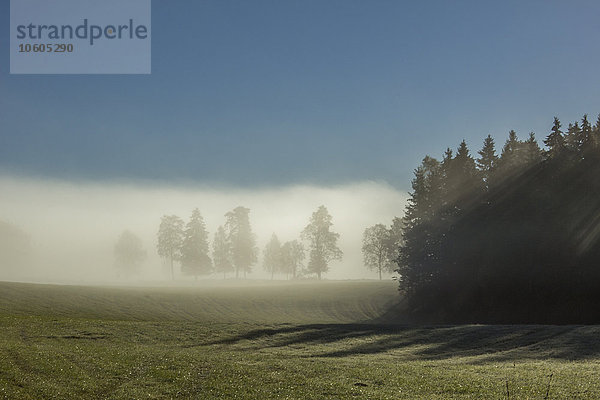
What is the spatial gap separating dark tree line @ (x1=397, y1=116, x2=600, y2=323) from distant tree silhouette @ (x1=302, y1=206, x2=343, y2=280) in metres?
51.0

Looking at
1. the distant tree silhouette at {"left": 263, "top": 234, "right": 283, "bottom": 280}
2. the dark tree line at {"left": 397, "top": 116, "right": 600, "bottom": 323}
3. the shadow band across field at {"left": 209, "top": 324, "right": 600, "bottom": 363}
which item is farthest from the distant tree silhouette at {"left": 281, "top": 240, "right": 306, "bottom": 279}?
the shadow band across field at {"left": 209, "top": 324, "right": 600, "bottom": 363}

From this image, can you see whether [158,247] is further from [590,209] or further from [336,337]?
[590,209]

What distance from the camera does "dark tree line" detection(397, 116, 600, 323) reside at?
60.8m

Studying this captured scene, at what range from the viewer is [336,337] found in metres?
41.8

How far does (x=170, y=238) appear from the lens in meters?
131

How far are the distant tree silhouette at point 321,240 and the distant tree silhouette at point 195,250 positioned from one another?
1268 inches

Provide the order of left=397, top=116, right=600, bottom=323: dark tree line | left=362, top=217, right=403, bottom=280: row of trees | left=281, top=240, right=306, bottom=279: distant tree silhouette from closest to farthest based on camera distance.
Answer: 1. left=397, top=116, right=600, bottom=323: dark tree line
2. left=362, top=217, right=403, bottom=280: row of trees
3. left=281, top=240, right=306, bottom=279: distant tree silhouette

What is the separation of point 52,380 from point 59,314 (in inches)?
1386

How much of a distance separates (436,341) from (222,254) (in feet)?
352

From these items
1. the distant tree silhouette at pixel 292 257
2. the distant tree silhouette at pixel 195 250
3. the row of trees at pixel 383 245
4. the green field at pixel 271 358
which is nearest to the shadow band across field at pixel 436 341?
the green field at pixel 271 358

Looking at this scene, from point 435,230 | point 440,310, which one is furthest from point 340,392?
point 435,230

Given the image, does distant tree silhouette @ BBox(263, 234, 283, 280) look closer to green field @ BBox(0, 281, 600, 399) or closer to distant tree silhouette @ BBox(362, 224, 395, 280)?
distant tree silhouette @ BBox(362, 224, 395, 280)

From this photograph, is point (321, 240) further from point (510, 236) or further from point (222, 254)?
point (510, 236)

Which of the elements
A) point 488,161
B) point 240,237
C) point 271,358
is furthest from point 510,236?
point 240,237
